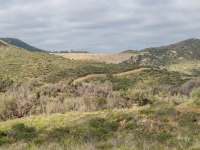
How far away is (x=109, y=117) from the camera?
22250 millimetres

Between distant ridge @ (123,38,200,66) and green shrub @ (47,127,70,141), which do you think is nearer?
green shrub @ (47,127,70,141)

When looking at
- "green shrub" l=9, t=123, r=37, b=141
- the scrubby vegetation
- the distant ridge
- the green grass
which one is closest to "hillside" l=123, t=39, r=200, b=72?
the distant ridge

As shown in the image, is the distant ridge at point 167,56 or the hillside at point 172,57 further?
the distant ridge at point 167,56

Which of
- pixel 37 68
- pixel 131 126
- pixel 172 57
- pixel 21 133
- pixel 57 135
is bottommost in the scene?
pixel 131 126

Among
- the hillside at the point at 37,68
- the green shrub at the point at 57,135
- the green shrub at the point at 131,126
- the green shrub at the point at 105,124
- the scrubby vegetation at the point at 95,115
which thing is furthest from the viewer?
the hillside at the point at 37,68

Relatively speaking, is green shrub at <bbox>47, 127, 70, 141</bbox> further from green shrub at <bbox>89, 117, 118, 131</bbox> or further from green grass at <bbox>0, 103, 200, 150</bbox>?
green shrub at <bbox>89, 117, 118, 131</bbox>

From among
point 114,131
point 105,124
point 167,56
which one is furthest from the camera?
point 167,56

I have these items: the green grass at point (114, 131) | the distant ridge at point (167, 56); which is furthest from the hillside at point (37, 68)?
the distant ridge at point (167, 56)

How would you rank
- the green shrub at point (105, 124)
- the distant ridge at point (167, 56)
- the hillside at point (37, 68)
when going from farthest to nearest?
the distant ridge at point (167, 56)
the hillside at point (37, 68)
the green shrub at point (105, 124)

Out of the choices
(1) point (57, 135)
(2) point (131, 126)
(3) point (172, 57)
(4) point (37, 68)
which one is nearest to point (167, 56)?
(3) point (172, 57)

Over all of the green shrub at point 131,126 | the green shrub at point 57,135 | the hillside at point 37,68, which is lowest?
the green shrub at point 131,126

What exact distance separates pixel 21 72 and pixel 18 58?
1257 centimetres

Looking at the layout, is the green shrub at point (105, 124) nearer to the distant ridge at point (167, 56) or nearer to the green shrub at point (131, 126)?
the green shrub at point (131, 126)

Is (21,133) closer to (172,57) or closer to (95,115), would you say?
(95,115)
